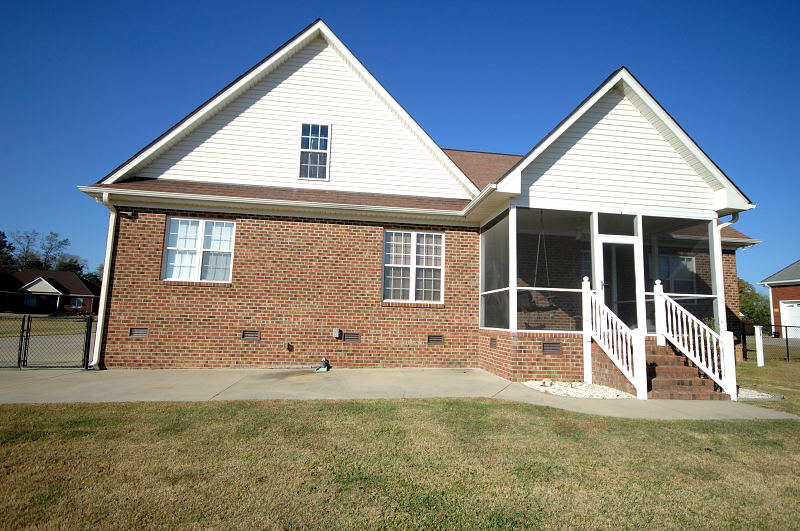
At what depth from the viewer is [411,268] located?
1141cm

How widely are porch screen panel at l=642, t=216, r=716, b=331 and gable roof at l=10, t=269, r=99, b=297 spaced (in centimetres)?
6290

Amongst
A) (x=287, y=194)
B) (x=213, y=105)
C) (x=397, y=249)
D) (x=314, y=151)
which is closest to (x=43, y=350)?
(x=213, y=105)

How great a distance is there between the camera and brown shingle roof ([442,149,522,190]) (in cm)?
1421

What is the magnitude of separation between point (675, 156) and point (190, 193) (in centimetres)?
1151

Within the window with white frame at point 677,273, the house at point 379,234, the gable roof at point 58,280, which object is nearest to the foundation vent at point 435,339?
the house at point 379,234

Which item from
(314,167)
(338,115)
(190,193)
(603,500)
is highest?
(338,115)

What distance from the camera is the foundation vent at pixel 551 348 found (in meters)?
9.35

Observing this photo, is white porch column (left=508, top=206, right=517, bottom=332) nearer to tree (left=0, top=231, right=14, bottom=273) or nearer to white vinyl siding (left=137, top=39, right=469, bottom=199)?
white vinyl siding (left=137, top=39, right=469, bottom=199)

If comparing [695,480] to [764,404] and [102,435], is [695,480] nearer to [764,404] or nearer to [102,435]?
[764,404]

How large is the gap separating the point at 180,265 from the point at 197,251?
0.52 meters

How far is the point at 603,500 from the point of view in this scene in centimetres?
366

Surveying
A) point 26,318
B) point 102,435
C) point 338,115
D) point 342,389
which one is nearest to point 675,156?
point 338,115

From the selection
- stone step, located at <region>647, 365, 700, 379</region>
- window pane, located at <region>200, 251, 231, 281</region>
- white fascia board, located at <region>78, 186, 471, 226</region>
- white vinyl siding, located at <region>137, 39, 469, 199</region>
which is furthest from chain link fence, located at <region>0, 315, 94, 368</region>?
stone step, located at <region>647, 365, 700, 379</region>

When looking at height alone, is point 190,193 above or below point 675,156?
below
